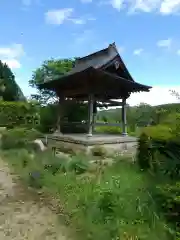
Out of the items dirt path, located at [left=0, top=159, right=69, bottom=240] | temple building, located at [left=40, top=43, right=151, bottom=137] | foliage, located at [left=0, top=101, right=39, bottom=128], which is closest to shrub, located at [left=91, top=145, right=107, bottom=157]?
temple building, located at [left=40, top=43, right=151, bottom=137]

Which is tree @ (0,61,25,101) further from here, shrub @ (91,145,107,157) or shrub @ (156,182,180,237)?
shrub @ (156,182,180,237)

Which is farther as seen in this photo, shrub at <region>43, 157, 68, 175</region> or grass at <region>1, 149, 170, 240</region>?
shrub at <region>43, 157, 68, 175</region>

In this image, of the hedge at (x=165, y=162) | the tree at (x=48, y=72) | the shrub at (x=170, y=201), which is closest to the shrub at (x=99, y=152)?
the hedge at (x=165, y=162)

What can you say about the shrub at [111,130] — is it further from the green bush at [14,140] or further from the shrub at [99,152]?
the green bush at [14,140]

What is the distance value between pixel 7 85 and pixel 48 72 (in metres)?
4.42

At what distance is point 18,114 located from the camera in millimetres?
18438

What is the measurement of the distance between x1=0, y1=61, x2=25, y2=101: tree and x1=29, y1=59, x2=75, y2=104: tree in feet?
7.22

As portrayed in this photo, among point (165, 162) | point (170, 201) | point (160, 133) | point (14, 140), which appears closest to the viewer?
point (170, 201)

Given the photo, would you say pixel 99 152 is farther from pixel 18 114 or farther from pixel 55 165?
pixel 18 114

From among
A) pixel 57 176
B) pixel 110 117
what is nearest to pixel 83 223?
pixel 57 176

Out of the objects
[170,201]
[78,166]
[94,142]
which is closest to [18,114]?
[94,142]

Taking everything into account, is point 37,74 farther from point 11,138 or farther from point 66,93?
point 11,138

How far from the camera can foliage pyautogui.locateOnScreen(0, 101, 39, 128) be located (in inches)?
706

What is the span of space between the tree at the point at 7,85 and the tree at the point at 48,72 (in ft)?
7.22
